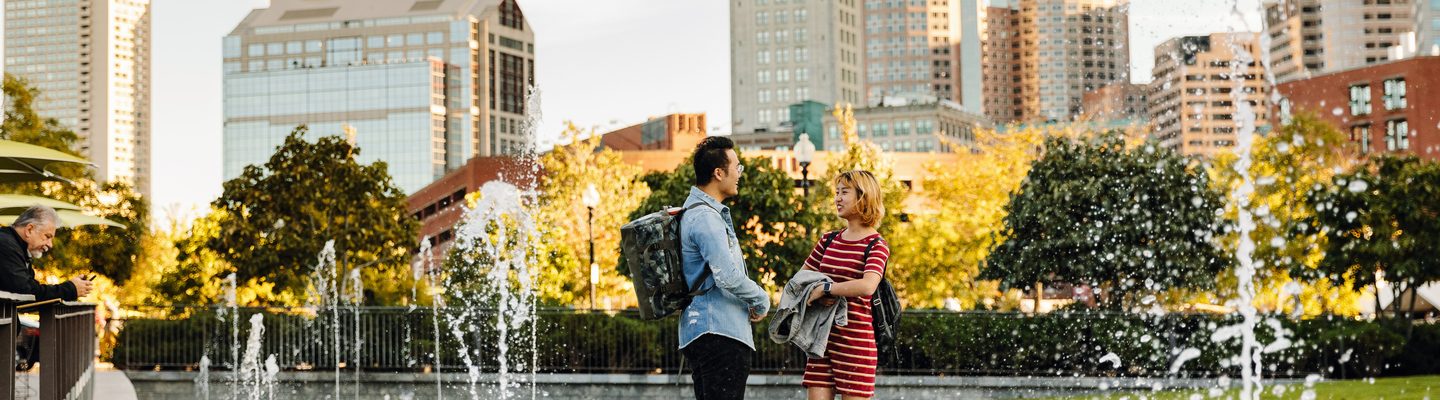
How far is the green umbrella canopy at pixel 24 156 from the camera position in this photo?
9.83m

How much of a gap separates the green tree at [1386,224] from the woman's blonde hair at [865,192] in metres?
15.1

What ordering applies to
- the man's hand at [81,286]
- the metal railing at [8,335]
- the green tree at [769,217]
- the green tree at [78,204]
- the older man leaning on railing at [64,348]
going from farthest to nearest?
the green tree at [78,204] → the green tree at [769,217] → the man's hand at [81,286] → the older man leaning on railing at [64,348] → the metal railing at [8,335]

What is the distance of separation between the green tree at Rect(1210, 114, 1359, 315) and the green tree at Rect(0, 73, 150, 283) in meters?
21.4

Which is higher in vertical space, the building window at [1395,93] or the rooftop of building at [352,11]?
the rooftop of building at [352,11]

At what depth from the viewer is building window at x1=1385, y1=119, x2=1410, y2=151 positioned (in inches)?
2534

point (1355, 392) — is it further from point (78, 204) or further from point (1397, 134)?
point (1397, 134)

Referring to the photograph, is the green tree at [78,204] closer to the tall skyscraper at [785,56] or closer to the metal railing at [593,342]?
the metal railing at [593,342]

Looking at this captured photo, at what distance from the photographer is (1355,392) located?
13.2m

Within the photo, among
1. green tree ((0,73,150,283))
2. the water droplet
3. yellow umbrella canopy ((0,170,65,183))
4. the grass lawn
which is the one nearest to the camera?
yellow umbrella canopy ((0,170,65,183))

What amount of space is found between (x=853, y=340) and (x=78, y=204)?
26.6m

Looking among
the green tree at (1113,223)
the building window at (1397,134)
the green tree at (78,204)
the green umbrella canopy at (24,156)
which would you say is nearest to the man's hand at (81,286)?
the green umbrella canopy at (24,156)

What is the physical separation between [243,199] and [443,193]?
257ft

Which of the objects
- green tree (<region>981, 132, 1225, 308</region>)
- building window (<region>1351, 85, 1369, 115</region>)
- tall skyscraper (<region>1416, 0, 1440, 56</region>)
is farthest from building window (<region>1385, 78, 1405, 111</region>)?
green tree (<region>981, 132, 1225, 308</region>)

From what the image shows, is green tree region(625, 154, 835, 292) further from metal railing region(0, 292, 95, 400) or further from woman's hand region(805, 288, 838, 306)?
woman's hand region(805, 288, 838, 306)
